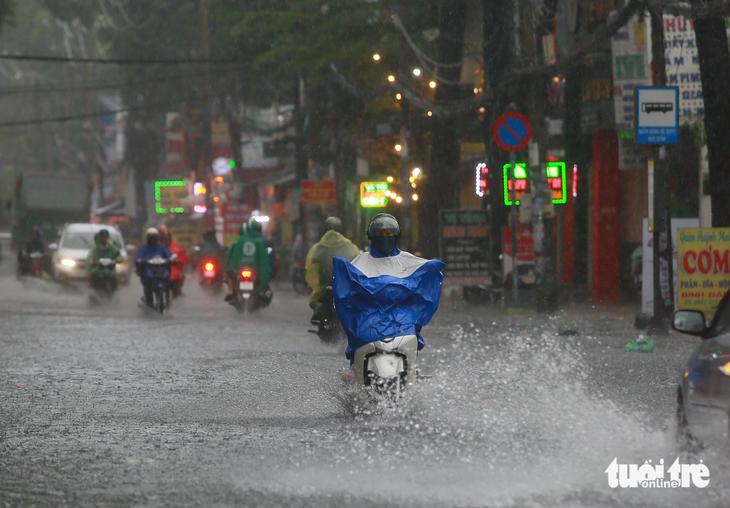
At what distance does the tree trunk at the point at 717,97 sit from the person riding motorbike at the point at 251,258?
793 cm

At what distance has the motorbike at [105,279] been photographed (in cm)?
2216

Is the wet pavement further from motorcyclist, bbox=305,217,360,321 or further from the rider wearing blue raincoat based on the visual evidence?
motorcyclist, bbox=305,217,360,321

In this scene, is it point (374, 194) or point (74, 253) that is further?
point (374, 194)

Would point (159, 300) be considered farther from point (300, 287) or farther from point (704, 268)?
point (704, 268)

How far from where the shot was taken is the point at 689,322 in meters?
5.74

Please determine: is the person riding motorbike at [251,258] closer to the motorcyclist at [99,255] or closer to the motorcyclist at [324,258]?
the motorcyclist at [99,255]

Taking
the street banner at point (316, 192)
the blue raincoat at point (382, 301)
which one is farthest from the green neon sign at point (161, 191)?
the blue raincoat at point (382, 301)

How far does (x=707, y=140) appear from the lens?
15.4 meters

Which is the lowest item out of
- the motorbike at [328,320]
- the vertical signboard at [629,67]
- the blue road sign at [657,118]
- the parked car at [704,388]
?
the motorbike at [328,320]

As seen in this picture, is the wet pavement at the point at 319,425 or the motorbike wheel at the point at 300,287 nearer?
the wet pavement at the point at 319,425

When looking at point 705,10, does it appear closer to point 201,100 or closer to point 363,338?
point 363,338

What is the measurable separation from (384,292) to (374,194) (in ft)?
87.0

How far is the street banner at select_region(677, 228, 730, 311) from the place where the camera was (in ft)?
48.1

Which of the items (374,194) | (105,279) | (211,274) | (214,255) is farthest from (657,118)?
(374,194)
